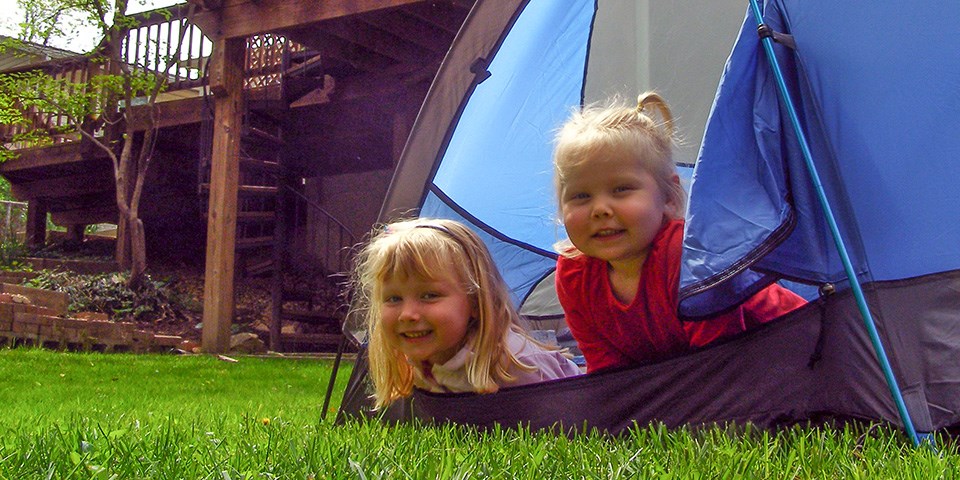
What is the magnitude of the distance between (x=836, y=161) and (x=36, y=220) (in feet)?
36.3

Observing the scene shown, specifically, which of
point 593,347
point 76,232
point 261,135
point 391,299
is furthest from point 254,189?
point 593,347

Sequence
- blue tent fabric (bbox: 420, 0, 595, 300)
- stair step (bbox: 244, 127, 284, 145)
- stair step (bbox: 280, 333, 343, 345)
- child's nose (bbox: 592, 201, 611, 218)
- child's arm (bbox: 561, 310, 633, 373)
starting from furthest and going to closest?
stair step (bbox: 280, 333, 343, 345) < stair step (bbox: 244, 127, 284, 145) < blue tent fabric (bbox: 420, 0, 595, 300) < child's arm (bbox: 561, 310, 633, 373) < child's nose (bbox: 592, 201, 611, 218)

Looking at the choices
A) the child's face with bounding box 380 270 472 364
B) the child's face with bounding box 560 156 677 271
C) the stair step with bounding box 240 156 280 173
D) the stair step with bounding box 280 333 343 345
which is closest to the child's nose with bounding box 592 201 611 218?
the child's face with bounding box 560 156 677 271

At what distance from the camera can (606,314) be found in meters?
2.32

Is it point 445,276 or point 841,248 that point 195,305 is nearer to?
point 445,276

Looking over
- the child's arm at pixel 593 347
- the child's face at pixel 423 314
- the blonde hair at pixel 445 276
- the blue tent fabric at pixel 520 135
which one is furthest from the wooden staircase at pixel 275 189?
the child's arm at pixel 593 347

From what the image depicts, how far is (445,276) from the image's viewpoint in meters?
2.40

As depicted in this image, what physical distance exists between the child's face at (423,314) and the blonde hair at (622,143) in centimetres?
38

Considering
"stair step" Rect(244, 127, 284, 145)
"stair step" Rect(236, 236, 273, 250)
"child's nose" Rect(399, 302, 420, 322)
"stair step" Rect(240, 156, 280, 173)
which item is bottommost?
"child's nose" Rect(399, 302, 420, 322)

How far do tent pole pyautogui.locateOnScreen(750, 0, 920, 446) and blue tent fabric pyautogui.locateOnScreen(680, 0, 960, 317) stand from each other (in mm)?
36

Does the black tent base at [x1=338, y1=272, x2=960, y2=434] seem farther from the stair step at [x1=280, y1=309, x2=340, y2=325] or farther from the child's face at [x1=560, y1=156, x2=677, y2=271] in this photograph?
the stair step at [x1=280, y1=309, x2=340, y2=325]

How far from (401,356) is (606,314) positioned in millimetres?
603

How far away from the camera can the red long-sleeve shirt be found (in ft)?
6.89

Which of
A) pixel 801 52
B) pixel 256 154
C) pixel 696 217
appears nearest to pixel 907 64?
pixel 801 52
